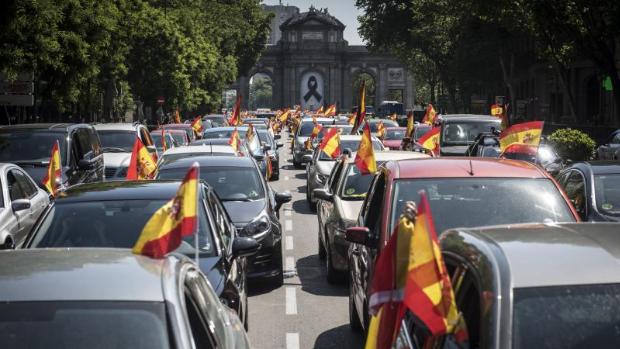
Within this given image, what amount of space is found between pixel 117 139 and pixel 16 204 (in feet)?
41.3

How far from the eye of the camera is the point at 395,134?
40469mm

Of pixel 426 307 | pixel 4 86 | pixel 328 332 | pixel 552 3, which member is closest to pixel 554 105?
pixel 552 3

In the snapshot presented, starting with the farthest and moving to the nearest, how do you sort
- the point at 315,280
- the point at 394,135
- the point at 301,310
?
1. the point at 394,135
2. the point at 315,280
3. the point at 301,310

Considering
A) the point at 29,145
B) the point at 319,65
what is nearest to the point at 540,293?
the point at 29,145

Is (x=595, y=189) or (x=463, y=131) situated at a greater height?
(x=595, y=189)

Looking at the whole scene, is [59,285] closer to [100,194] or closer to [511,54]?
[100,194]

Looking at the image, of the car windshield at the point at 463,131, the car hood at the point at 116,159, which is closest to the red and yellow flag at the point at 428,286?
the car hood at the point at 116,159

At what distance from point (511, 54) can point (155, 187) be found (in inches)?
2138

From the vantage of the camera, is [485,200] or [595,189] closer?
[485,200]

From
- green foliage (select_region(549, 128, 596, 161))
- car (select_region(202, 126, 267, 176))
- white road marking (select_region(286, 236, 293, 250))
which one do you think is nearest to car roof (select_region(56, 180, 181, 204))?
white road marking (select_region(286, 236, 293, 250))

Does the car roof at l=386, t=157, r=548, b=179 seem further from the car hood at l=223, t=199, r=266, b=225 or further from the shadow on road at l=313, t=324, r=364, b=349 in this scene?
the car hood at l=223, t=199, r=266, b=225

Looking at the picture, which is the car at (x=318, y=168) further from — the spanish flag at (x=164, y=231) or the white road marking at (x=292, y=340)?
the spanish flag at (x=164, y=231)

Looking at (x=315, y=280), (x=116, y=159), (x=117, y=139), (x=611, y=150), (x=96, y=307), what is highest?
(x=96, y=307)

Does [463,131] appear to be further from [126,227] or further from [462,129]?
[126,227]
